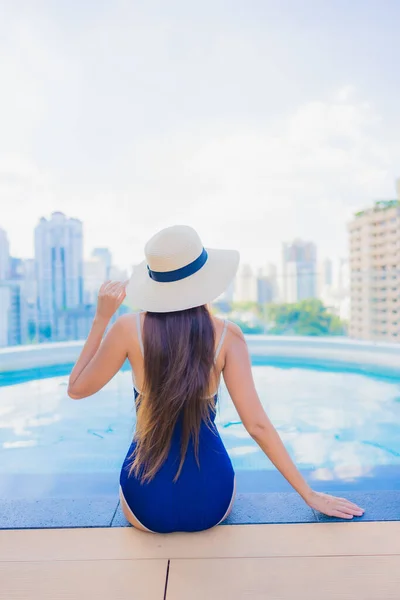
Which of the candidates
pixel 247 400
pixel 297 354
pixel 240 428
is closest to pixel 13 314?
pixel 297 354

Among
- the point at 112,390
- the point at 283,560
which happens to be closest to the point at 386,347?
the point at 112,390

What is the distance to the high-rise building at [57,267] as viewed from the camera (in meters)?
8.91

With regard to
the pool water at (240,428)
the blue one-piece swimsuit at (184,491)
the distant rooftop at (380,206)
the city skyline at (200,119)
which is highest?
the city skyline at (200,119)

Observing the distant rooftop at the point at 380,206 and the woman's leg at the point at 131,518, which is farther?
the distant rooftop at the point at 380,206

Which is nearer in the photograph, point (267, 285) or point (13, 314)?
point (13, 314)

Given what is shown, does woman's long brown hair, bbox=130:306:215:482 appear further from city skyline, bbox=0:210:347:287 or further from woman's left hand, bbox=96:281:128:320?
city skyline, bbox=0:210:347:287

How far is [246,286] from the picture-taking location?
10219mm

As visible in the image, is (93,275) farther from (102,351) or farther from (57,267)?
(102,351)

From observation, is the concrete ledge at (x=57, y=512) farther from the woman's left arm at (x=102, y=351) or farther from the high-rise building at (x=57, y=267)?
the high-rise building at (x=57, y=267)

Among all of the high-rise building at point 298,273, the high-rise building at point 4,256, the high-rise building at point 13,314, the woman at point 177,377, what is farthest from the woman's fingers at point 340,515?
the high-rise building at point 298,273

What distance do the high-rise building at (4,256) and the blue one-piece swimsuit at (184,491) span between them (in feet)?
26.1

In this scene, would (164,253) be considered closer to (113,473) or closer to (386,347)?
(113,473)

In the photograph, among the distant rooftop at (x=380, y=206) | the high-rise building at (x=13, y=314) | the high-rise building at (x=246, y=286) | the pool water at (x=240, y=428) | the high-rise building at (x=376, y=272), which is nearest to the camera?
the pool water at (x=240, y=428)

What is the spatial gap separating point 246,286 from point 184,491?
8.95 m
